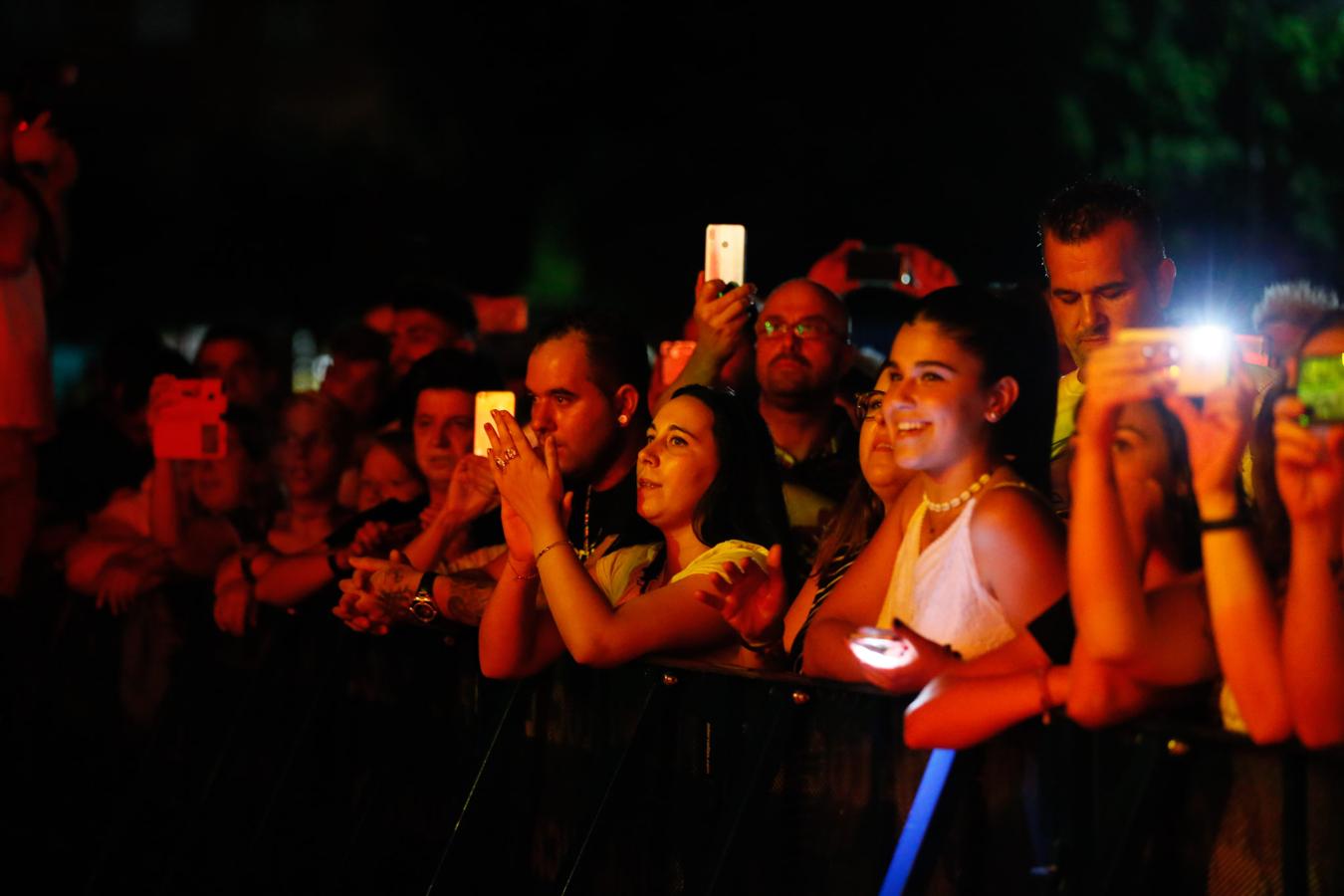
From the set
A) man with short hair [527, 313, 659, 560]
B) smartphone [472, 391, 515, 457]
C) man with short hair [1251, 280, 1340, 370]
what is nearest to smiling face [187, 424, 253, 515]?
man with short hair [527, 313, 659, 560]

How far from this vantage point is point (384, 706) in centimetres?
648

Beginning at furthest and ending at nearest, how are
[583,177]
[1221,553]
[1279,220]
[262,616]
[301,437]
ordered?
1. [583,177]
2. [1279,220]
3. [301,437]
4. [262,616]
5. [1221,553]

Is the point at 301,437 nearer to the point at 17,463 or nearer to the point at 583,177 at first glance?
the point at 17,463

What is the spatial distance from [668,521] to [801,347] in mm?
1447

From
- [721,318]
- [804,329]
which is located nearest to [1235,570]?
[721,318]

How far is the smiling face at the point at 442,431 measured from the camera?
721 centimetres

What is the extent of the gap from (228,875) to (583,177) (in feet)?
47.2

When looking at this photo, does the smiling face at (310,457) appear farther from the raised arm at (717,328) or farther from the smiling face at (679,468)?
the smiling face at (679,468)

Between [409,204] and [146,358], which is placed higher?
[409,204]

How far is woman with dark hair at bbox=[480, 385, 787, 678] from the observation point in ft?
17.2

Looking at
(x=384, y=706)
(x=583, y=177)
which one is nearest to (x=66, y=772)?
(x=384, y=706)

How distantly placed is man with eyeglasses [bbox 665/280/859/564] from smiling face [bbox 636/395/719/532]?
0.81 metres

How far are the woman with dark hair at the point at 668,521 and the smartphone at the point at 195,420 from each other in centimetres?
246

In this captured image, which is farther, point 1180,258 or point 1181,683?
point 1180,258
